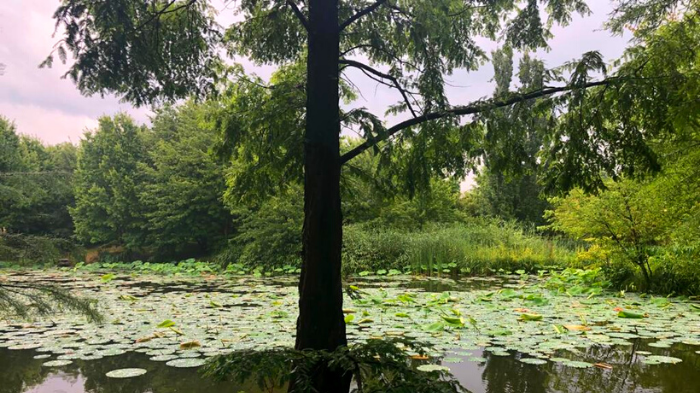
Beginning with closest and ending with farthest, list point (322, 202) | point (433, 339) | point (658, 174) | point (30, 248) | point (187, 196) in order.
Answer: point (322, 202), point (30, 248), point (433, 339), point (658, 174), point (187, 196)

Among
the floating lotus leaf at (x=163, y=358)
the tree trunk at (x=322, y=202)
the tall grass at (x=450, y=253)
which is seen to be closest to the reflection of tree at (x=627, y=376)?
the tree trunk at (x=322, y=202)

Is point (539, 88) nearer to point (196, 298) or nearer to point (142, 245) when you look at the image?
point (196, 298)

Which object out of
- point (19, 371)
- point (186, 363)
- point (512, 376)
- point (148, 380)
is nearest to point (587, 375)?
point (512, 376)

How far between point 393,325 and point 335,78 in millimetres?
3170

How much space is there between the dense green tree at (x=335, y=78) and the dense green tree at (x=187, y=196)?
39.0 ft

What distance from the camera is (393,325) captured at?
5027mm

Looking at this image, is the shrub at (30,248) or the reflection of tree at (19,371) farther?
the reflection of tree at (19,371)

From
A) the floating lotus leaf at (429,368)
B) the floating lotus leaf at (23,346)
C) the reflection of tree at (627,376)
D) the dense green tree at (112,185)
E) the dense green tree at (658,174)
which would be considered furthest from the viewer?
the dense green tree at (112,185)

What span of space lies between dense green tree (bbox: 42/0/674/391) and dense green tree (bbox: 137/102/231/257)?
1189 centimetres

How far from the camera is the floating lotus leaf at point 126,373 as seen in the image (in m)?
3.48

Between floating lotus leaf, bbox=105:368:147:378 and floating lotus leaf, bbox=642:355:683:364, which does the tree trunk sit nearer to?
floating lotus leaf, bbox=105:368:147:378

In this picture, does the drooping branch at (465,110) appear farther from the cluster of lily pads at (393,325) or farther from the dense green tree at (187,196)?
the dense green tree at (187,196)

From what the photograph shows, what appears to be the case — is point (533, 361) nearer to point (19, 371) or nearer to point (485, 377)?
point (485, 377)

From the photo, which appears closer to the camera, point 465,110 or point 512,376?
point 465,110
